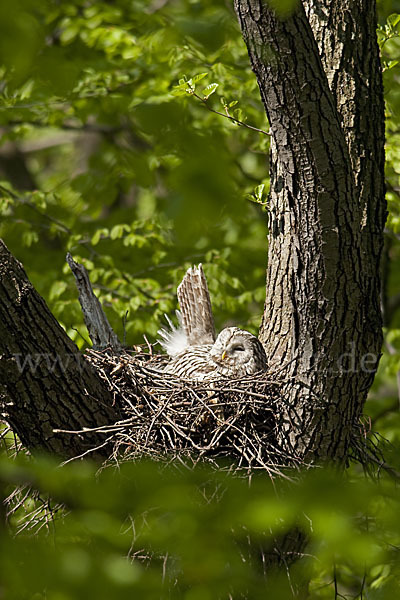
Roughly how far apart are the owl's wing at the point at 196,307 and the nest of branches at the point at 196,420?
96 centimetres

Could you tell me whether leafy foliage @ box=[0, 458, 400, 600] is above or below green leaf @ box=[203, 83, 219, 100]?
below

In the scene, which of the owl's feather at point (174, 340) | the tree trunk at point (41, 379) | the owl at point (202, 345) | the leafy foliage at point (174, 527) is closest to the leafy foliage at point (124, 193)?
the owl at point (202, 345)

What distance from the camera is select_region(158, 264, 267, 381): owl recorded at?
368 centimetres

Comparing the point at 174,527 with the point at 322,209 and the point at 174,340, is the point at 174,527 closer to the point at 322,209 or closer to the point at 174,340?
the point at 322,209

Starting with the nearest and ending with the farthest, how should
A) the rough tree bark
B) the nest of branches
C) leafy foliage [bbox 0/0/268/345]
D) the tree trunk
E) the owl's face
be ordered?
the rough tree bark, the tree trunk, the nest of branches, the owl's face, leafy foliage [bbox 0/0/268/345]

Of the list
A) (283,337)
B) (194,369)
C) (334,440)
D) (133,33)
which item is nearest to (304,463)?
(334,440)

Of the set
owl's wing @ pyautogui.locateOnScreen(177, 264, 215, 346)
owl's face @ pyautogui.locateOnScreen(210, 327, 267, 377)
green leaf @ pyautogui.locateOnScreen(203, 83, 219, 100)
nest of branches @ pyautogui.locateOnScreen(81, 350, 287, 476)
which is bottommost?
nest of branches @ pyautogui.locateOnScreen(81, 350, 287, 476)

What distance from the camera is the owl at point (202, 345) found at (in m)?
3.68

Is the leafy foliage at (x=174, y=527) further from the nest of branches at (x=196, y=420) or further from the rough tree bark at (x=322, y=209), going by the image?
the nest of branches at (x=196, y=420)

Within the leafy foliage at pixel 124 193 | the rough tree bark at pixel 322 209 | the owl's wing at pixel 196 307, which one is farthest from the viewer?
the leafy foliage at pixel 124 193

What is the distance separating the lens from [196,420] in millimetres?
3352

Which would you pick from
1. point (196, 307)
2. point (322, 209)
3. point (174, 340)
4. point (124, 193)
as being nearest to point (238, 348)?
point (196, 307)

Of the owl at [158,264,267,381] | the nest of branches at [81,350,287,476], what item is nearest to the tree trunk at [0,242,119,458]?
the nest of branches at [81,350,287,476]

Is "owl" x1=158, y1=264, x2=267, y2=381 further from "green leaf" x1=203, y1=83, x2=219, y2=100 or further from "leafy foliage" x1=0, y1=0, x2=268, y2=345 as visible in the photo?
"green leaf" x1=203, y1=83, x2=219, y2=100
